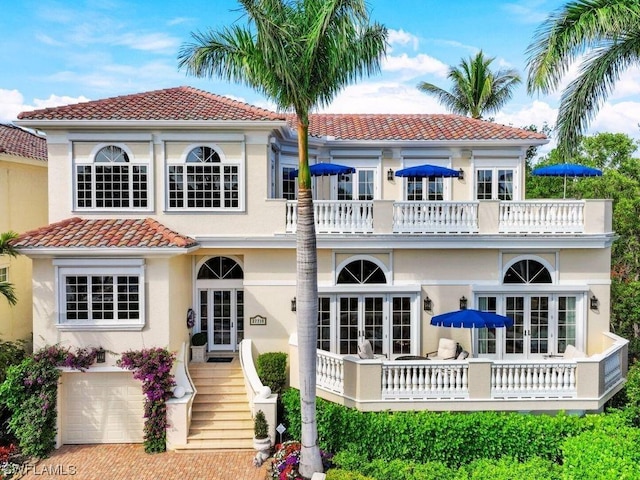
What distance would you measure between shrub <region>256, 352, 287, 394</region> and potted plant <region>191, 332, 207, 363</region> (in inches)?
99.6

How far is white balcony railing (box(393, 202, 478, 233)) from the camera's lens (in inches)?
633

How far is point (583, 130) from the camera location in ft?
47.2

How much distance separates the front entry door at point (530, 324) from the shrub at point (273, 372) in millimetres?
7866

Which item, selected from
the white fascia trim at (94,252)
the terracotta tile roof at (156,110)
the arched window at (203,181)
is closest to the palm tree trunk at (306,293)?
the white fascia trim at (94,252)

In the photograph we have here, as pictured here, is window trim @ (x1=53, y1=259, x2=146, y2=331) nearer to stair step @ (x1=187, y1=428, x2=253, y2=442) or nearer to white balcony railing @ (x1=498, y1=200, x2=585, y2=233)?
stair step @ (x1=187, y1=428, x2=253, y2=442)

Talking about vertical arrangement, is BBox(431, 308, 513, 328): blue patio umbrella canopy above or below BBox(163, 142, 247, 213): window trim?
below

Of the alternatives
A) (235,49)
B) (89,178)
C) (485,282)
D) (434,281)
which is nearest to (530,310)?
(485,282)

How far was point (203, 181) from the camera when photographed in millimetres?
16562

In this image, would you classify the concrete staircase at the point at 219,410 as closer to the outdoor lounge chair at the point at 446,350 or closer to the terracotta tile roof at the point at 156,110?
the outdoor lounge chair at the point at 446,350

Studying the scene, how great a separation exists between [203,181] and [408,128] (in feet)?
30.8

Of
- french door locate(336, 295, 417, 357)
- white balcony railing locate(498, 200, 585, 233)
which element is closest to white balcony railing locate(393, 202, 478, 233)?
white balcony railing locate(498, 200, 585, 233)

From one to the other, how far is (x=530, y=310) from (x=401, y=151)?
795 centimetres

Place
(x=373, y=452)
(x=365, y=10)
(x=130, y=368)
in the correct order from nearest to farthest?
1. (x=365, y=10)
2. (x=373, y=452)
3. (x=130, y=368)

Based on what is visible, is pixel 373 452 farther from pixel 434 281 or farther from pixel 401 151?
pixel 401 151
